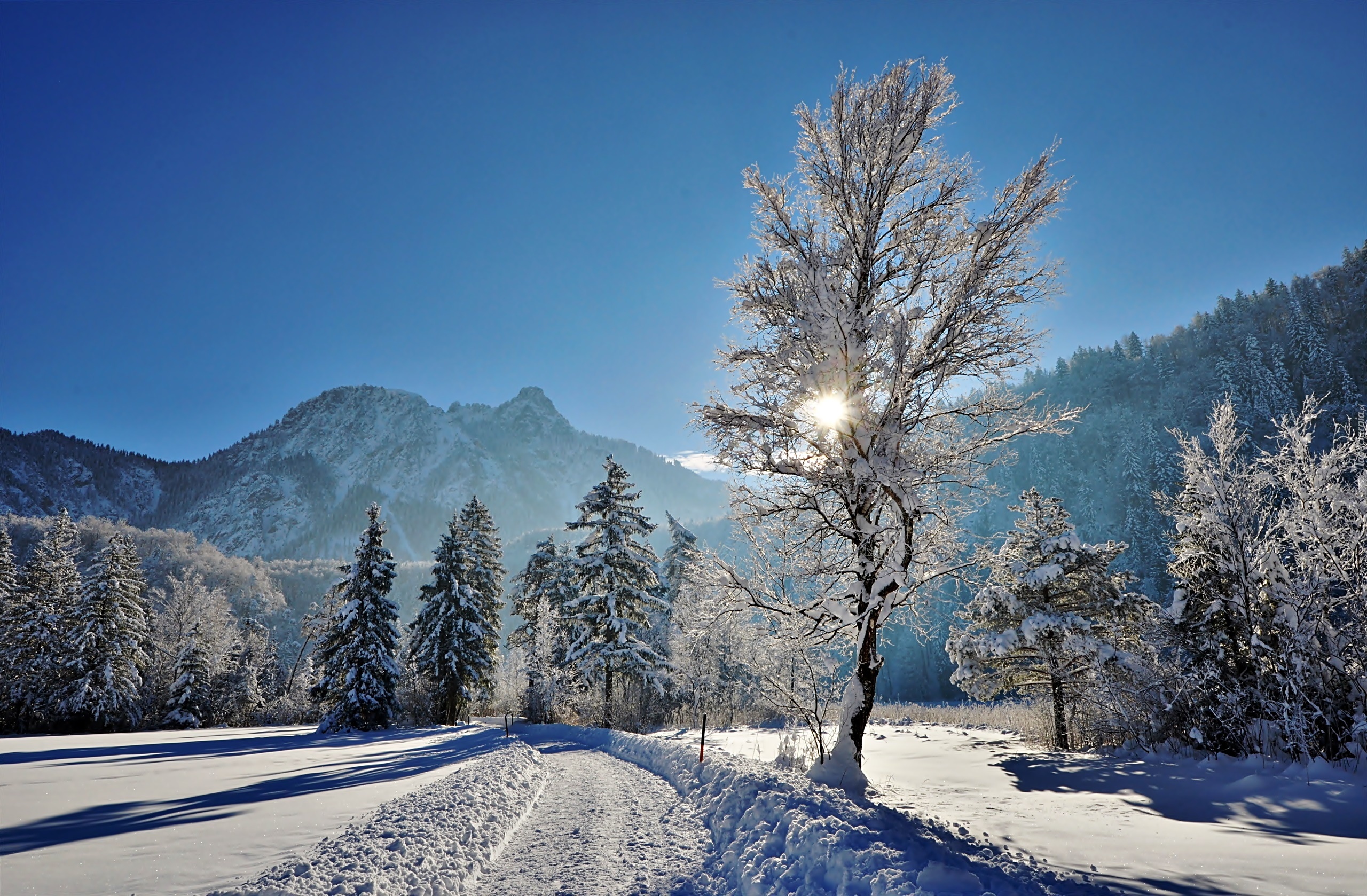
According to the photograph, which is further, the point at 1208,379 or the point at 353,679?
the point at 1208,379

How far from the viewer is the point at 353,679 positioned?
1057 inches

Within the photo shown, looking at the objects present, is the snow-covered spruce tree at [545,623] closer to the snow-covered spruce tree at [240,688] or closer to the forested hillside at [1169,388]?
the snow-covered spruce tree at [240,688]

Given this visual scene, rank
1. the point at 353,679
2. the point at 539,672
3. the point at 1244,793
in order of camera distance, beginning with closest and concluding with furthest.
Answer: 1. the point at 1244,793
2. the point at 353,679
3. the point at 539,672

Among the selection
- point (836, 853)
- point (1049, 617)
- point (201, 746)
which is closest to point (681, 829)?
point (836, 853)

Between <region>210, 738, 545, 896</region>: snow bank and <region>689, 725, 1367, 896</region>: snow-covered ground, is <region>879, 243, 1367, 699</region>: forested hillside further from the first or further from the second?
<region>210, 738, 545, 896</region>: snow bank

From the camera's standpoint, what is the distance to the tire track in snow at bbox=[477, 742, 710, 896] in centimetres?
589

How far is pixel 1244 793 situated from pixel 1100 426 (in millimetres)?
132101

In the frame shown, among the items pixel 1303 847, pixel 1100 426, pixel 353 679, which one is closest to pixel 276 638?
pixel 353 679

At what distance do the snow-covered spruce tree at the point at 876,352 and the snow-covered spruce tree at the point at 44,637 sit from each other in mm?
40011

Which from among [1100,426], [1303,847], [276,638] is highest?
[1100,426]

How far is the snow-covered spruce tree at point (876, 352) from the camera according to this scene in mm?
7926

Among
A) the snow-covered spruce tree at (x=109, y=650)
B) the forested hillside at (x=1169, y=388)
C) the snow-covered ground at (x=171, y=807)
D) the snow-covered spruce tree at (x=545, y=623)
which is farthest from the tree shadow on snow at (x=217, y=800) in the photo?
the forested hillside at (x=1169, y=388)

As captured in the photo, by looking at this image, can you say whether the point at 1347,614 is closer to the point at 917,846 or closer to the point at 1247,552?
the point at 1247,552

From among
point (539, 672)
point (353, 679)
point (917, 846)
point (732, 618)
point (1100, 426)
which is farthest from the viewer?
point (1100, 426)
